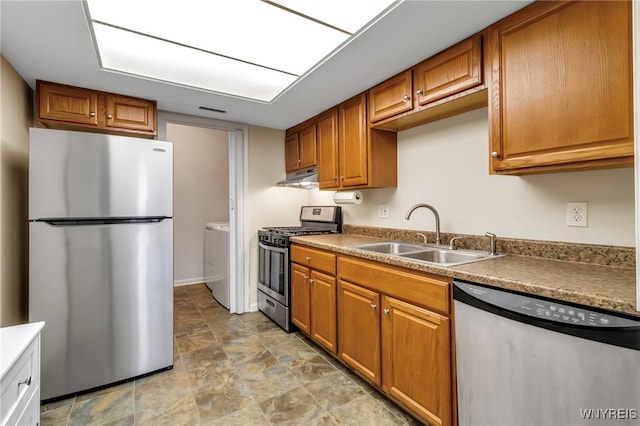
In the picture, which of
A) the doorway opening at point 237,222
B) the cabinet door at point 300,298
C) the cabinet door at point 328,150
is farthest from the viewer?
the doorway opening at point 237,222

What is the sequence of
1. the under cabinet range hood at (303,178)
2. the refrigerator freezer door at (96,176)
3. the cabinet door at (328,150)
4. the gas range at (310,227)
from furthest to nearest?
1. the under cabinet range hood at (303,178)
2. the gas range at (310,227)
3. the cabinet door at (328,150)
4. the refrigerator freezer door at (96,176)

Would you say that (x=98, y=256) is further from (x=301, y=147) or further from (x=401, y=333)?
(x=301, y=147)

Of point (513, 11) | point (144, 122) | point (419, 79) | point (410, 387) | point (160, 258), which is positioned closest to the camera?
point (513, 11)

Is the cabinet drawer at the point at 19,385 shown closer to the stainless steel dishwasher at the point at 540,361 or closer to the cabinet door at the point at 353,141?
the stainless steel dishwasher at the point at 540,361

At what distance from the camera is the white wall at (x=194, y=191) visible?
440 centimetres

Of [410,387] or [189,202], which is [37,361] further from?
[189,202]

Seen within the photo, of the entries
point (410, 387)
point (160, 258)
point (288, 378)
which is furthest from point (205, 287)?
point (410, 387)

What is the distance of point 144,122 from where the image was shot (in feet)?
8.37

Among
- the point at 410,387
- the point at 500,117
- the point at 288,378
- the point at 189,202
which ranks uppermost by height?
the point at 500,117

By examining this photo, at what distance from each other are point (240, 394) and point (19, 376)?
3.71 ft

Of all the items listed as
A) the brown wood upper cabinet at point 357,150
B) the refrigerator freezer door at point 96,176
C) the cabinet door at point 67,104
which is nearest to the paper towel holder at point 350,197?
the brown wood upper cabinet at point 357,150

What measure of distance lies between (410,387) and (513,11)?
1972mm

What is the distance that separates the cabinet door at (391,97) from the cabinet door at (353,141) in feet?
0.38

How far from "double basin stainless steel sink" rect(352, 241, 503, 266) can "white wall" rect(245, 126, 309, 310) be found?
5.28 ft
